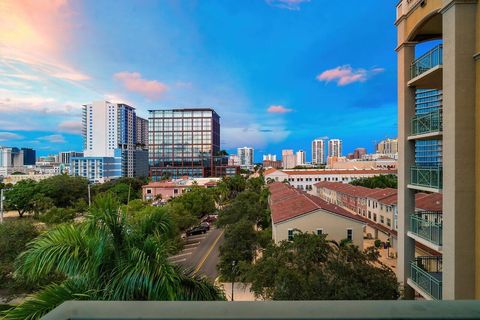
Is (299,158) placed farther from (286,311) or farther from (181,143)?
(286,311)

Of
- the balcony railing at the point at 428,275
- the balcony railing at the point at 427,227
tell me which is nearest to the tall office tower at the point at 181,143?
the balcony railing at the point at 428,275

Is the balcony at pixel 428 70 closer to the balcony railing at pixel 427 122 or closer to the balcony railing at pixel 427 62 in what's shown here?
the balcony railing at pixel 427 62

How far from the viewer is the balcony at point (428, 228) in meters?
7.24

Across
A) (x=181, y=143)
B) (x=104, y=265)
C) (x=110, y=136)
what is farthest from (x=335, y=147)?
(x=104, y=265)

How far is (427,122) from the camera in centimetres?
807

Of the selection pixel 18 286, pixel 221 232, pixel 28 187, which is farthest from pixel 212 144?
pixel 18 286

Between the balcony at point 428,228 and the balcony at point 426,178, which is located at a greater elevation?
the balcony at point 426,178

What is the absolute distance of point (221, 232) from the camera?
2738 cm

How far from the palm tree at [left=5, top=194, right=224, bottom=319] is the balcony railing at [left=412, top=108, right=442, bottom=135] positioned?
8.13 m

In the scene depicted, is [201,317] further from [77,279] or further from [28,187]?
[28,187]

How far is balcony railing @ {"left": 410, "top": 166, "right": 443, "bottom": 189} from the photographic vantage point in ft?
24.3

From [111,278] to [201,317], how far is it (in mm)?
2958

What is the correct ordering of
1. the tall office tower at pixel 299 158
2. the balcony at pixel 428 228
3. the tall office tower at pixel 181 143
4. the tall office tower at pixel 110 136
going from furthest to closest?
the tall office tower at pixel 299 158
the tall office tower at pixel 110 136
the tall office tower at pixel 181 143
the balcony at pixel 428 228

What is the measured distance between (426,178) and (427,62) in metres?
3.80
